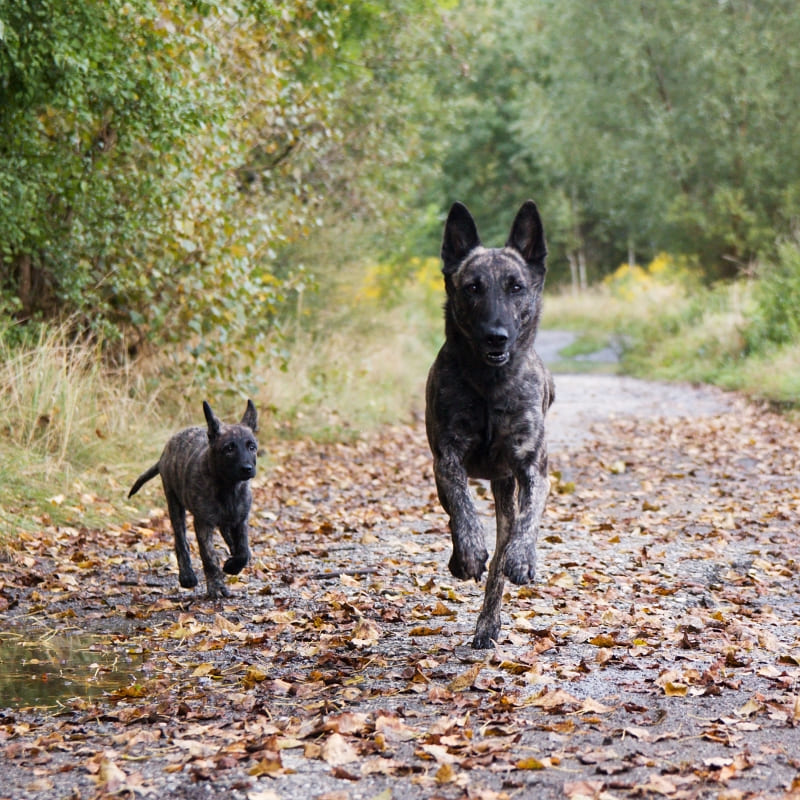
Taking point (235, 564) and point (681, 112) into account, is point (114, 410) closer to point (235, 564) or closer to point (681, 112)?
point (235, 564)

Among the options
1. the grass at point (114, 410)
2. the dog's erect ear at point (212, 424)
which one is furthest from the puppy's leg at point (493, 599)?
the grass at point (114, 410)

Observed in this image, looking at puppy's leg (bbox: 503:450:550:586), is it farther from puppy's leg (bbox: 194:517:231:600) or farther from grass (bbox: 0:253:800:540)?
grass (bbox: 0:253:800:540)

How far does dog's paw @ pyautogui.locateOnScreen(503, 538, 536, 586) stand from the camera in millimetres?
5262

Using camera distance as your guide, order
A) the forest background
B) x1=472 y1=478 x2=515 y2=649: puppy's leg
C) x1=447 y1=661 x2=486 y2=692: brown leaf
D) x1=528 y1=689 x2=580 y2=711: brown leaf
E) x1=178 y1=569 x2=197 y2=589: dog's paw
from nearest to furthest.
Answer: x1=528 y1=689 x2=580 y2=711: brown leaf
x1=447 y1=661 x2=486 y2=692: brown leaf
x1=472 y1=478 x2=515 y2=649: puppy's leg
x1=178 y1=569 x2=197 y2=589: dog's paw
the forest background

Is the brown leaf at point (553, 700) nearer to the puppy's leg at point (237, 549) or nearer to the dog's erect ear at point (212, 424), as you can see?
the puppy's leg at point (237, 549)

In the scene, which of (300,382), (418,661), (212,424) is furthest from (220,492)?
(300,382)

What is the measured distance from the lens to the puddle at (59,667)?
5320 millimetres

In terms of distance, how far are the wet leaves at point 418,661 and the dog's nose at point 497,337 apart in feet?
5.01

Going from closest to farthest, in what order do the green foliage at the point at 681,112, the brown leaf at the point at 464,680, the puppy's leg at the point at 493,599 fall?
the brown leaf at the point at 464,680
the puppy's leg at the point at 493,599
the green foliage at the point at 681,112

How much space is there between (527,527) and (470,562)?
332mm

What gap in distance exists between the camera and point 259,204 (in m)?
15.1

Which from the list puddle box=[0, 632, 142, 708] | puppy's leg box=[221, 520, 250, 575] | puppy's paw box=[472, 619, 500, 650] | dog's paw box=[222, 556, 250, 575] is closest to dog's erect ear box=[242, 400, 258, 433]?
puppy's leg box=[221, 520, 250, 575]

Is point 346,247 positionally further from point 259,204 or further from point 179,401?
point 179,401

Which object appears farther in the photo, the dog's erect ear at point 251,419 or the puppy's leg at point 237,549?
the dog's erect ear at point 251,419
